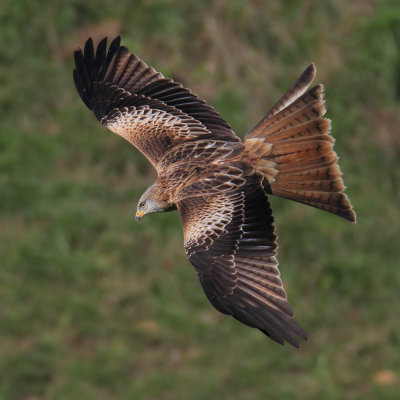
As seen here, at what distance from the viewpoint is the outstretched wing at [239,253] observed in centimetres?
740

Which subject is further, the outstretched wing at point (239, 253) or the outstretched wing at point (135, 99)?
the outstretched wing at point (135, 99)

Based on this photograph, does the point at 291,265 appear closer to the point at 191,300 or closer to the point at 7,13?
the point at 191,300

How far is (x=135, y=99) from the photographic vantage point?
368 inches

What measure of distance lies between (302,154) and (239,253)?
84cm

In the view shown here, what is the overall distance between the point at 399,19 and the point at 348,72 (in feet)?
2.95

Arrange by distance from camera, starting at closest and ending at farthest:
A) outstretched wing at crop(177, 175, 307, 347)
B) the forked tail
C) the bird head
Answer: outstretched wing at crop(177, 175, 307, 347)
the forked tail
the bird head

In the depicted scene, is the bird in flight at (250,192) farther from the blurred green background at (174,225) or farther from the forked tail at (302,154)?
the blurred green background at (174,225)

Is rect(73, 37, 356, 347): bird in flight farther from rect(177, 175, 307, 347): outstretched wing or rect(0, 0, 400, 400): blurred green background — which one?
rect(0, 0, 400, 400): blurred green background

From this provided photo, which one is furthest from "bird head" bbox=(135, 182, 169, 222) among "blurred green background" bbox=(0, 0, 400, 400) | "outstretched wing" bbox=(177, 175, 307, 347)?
"blurred green background" bbox=(0, 0, 400, 400)

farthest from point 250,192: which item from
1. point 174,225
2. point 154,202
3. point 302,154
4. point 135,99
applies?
point 174,225

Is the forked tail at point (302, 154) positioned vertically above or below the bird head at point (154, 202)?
above

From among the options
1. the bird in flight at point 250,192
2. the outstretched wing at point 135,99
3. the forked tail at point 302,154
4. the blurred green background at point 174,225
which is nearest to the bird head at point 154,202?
the bird in flight at point 250,192

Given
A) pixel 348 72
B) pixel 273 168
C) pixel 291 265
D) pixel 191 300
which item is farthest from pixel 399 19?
pixel 273 168

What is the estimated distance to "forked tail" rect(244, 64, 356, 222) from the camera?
7816 mm
